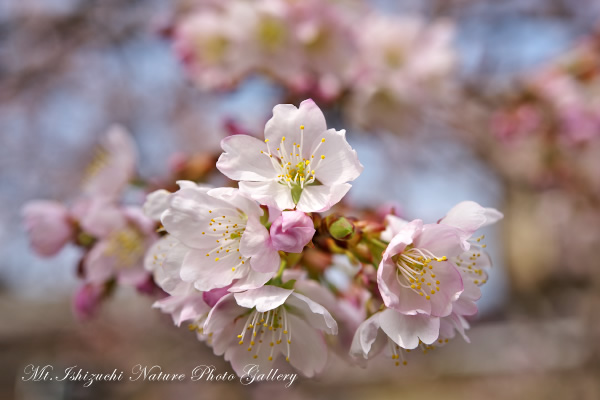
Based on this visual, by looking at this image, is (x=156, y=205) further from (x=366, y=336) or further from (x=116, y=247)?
(x=366, y=336)

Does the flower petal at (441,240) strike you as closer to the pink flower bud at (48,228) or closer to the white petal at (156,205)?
the white petal at (156,205)

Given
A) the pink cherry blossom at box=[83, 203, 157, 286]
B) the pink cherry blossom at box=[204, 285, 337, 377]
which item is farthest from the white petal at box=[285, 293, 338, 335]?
the pink cherry blossom at box=[83, 203, 157, 286]

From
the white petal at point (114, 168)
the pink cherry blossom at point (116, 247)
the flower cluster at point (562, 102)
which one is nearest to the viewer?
the pink cherry blossom at point (116, 247)

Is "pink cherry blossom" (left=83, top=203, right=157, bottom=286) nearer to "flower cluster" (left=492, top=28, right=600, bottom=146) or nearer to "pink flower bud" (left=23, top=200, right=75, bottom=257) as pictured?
"pink flower bud" (left=23, top=200, right=75, bottom=257)

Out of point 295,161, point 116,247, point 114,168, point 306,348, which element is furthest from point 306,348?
point 114,168

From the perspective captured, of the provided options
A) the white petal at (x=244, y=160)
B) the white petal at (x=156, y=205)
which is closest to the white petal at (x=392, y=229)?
the white petal at (x=244, y=160)

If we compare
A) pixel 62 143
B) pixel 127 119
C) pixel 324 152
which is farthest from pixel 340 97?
pixel 62 143
